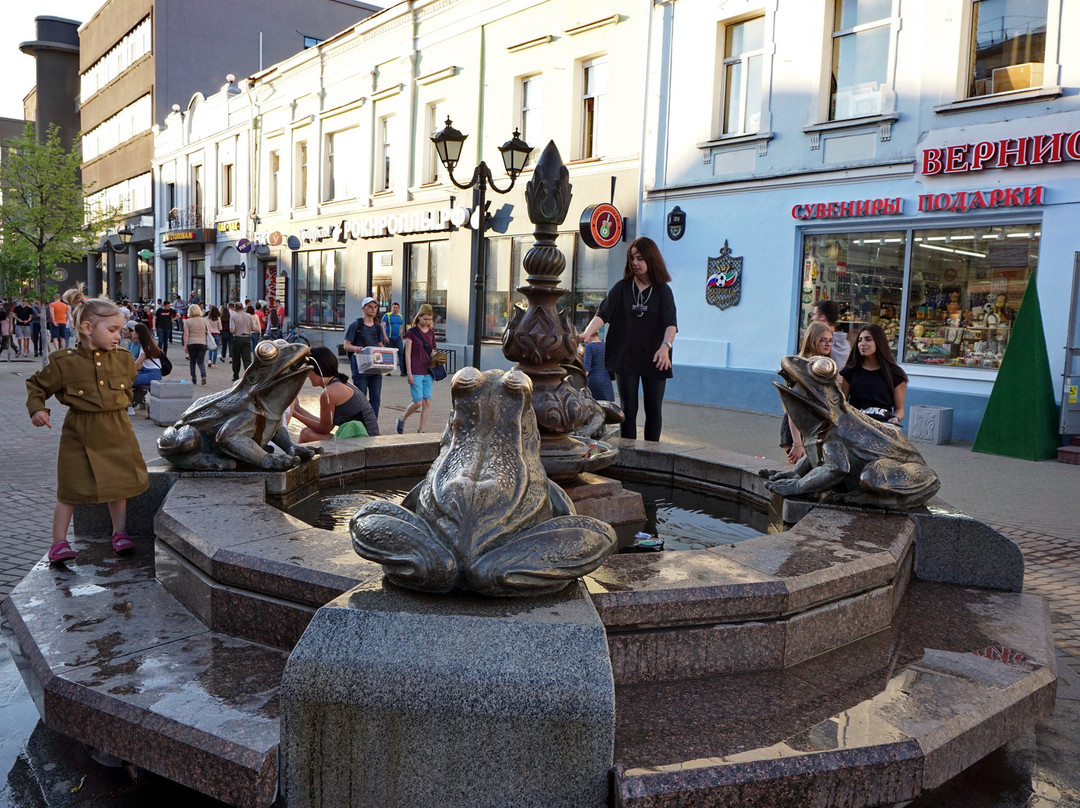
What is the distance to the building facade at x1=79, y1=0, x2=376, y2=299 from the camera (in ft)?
127

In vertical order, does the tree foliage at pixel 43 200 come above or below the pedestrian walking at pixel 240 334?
above

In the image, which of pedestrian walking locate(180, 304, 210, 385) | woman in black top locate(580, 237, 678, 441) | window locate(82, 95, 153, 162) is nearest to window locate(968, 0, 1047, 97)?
woman in black top locate(580, 237, 678, 441)

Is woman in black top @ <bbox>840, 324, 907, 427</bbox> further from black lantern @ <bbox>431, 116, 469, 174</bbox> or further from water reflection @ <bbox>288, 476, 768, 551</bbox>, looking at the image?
black lantern @ <bbox>431, 116, 469, 174</bbox>

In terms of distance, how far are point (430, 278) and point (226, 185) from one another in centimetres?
1543

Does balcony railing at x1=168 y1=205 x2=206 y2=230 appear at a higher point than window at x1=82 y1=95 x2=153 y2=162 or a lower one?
lower

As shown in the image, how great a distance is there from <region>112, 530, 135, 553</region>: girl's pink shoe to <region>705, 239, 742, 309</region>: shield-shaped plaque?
12252 millimetres

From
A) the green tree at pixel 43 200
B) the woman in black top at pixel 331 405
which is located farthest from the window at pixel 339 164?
the woman in black top at pixel 331 405

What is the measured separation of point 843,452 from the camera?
14.1 ft

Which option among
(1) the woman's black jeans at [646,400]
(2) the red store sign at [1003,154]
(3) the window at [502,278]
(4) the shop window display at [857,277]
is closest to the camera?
(1) the woman's black jeans at [646,400]

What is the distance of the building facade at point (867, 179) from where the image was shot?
11.5 metres

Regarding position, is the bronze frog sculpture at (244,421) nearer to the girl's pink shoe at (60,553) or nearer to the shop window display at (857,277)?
the girl's pink shoe at (60,553)

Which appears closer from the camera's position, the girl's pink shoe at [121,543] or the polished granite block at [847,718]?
the polished granite block at [847,718]

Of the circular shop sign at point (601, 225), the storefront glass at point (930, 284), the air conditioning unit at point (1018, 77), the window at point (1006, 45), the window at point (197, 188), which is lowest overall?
the storefront glass at point (930, 284)

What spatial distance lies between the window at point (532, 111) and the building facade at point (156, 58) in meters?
24.3
